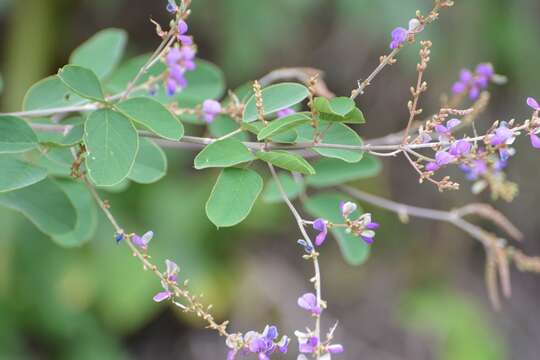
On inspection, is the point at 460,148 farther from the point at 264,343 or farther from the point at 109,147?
the point at 109,147

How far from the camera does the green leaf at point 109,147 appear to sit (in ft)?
2.77

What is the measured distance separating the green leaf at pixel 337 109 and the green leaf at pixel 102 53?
544mm

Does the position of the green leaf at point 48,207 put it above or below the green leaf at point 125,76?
below

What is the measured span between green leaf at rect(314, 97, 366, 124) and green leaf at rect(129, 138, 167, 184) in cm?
30

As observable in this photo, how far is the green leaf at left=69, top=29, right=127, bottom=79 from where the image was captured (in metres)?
1.26

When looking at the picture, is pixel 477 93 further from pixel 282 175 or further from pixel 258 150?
pixel 258 150

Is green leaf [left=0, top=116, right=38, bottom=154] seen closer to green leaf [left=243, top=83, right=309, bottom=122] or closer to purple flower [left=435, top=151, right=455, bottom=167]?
green leaf [left=243, top=83, right=309, bottom=122]

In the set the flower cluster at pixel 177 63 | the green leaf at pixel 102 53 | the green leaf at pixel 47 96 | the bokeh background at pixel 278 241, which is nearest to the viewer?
the flower cluster at pixel 177 63

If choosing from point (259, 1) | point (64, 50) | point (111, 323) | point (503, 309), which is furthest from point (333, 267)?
point (64, 50)

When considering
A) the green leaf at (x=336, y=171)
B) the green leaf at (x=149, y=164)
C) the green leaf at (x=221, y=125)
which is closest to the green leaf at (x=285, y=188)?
the green leaf at (x=336, y=171)

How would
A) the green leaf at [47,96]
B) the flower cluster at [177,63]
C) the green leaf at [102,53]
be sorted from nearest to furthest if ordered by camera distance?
the flower cluster at [177,63]
the green leaf at [47,96]
the green leaf at [102,53]

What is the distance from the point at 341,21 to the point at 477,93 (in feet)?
6.91

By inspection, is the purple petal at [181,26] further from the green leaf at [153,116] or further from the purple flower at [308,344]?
the purple flower at [308,344]

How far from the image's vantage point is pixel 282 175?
1.38 metres
